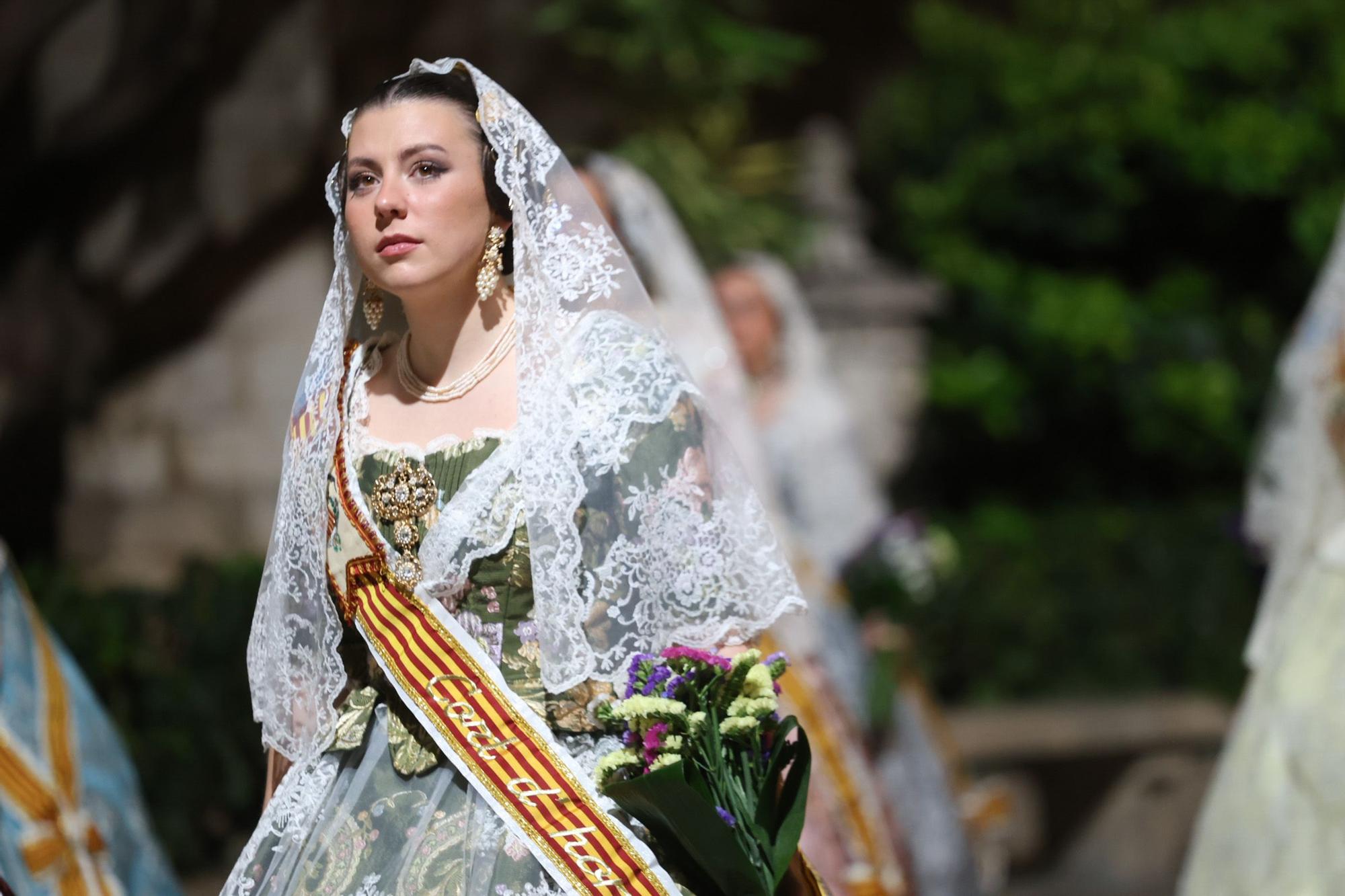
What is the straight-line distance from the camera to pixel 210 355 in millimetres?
7203

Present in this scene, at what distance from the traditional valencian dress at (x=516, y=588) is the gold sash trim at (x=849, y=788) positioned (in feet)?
7.25

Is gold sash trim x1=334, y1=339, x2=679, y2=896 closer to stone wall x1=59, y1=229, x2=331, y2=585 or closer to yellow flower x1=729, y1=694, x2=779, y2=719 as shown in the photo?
yellow flower x1=729, y1=694, x2=779, y2=719

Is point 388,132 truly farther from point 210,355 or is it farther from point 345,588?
point 210,355

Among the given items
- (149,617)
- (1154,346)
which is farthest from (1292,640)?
(1154,346)

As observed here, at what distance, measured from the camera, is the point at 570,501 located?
7.77 ft

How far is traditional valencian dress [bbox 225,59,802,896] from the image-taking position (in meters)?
2.35

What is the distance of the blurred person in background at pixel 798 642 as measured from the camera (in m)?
4.62

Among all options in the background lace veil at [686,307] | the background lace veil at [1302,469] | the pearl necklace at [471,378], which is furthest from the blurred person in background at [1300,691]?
the pearl necklace at [471,378]

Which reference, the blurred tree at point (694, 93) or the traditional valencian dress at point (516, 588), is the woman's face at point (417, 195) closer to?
the traditional valencian dress at point (516, 588)

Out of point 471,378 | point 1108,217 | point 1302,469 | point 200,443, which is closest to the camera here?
point 471,378

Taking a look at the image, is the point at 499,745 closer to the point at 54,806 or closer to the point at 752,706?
the point at 752,706

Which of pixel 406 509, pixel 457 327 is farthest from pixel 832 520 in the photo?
pixel 406 509

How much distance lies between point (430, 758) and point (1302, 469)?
114 inches

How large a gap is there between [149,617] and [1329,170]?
25.2 feet
